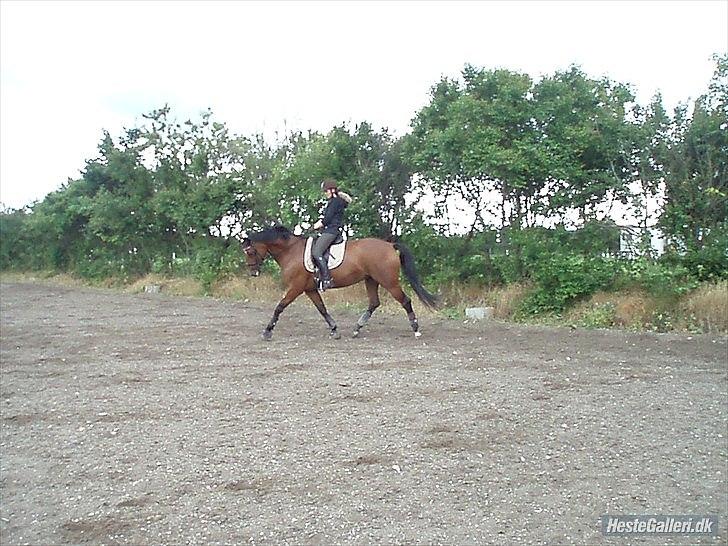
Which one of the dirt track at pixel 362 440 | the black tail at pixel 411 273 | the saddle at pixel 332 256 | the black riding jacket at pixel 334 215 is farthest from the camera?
the black tail at pixel 411 273

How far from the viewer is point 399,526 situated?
12.5ft

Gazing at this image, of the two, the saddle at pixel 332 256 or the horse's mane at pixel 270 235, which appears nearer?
the saddle at pixel 332 256

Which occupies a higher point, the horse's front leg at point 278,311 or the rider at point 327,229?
the rider at point 327,229

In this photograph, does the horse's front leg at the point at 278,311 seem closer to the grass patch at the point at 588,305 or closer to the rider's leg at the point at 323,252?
the rider's leg at the point at 323,252

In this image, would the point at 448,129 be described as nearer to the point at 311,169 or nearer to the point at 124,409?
the point at 311,169

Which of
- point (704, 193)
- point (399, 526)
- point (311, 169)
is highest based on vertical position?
point (311, 169)

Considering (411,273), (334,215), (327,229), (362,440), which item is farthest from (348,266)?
(362,440)

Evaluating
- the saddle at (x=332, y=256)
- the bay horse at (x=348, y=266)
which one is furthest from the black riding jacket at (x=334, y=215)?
the bay horse at (x=348, y=266)

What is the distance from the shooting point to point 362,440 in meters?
5.33

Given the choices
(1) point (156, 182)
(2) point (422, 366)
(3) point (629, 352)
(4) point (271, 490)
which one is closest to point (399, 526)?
(4) point (271, 490)

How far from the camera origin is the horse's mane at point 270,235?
1105 cm

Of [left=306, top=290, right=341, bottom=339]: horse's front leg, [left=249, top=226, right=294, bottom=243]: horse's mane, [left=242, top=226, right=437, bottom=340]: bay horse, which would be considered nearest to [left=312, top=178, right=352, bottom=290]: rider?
[left=242, top=226, right=437, bottom=340]: bay horse

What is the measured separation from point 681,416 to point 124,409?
5.04 meters

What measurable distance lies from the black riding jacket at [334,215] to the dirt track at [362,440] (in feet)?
6.13
